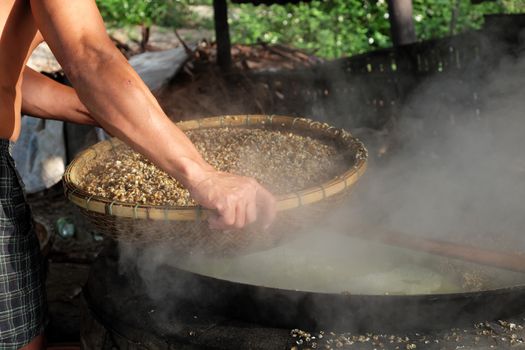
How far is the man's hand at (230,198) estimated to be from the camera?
1697 millimetres

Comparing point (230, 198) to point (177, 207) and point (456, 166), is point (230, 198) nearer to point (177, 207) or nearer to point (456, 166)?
point (177, 207)

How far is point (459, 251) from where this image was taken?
2174mm

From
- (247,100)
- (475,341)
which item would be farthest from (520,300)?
(247,100)

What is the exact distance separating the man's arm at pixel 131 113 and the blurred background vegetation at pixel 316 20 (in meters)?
6.19

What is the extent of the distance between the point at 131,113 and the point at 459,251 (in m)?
1.18

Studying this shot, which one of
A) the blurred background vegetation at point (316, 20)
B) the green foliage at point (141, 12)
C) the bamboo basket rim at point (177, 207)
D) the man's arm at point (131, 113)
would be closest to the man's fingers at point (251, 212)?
the man's arm at point (131, 113)

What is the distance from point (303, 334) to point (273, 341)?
10cm

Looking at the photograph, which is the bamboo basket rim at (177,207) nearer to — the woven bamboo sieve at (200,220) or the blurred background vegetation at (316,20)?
the woven bamboo sieve at (200,220)

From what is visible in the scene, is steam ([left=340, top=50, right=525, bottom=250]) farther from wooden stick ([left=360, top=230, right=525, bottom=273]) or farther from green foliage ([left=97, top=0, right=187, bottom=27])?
green foliage ([left=97, top=0, right=187, bottom=27])

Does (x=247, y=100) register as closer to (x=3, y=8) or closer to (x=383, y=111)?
(x=383, y=111)

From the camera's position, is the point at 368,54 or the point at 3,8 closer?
the point at 3,8

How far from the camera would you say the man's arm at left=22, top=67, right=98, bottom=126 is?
2621 mm

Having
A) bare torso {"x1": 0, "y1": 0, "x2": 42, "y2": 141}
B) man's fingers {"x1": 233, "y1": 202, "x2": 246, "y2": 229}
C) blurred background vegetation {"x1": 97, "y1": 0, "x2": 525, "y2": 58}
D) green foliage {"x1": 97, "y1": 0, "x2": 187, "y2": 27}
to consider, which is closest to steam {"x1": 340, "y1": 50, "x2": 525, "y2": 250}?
man's fingers {"x1": 233, "y1": 202, "x2": 246, "y2": 229}

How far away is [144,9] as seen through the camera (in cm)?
923
